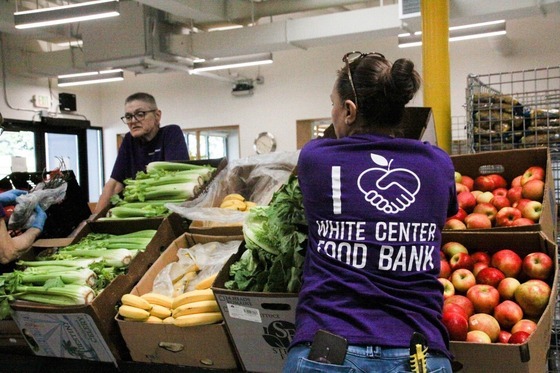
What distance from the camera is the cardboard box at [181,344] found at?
204 centimetres

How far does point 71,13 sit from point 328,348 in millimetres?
6031

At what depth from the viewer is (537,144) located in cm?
291

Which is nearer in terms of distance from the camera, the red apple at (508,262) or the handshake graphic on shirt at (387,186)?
the handshake graphic on shirt at (387,186)

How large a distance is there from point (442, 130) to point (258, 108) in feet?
25.7

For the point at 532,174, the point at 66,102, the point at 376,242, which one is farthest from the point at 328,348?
the point at 66,102

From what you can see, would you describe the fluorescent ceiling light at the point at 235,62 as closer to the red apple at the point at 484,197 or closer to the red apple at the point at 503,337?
the red apple at the point at 484,197

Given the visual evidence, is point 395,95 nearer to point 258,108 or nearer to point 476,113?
point 476,113

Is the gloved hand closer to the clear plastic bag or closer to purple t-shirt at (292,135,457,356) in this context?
the clear plastic bag

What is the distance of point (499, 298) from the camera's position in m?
1.90

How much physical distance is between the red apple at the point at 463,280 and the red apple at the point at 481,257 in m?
0.08

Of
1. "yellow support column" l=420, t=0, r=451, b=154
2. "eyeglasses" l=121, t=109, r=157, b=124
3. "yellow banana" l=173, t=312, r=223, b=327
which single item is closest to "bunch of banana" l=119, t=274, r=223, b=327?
"yellow banana" l=173, t=312, r=223, b=327

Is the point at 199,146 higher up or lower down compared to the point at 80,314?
higher up

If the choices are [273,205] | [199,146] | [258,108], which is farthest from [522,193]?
[199,146]

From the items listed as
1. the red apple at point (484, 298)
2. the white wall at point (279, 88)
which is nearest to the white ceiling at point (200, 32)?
the white wall at point (279, 88)
